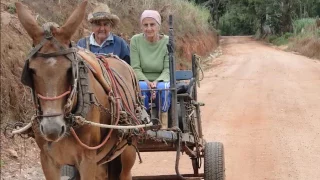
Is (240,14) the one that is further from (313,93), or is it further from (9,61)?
(9,61)

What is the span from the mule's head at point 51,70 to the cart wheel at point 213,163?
9.26 feet

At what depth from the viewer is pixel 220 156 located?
658 centimetres

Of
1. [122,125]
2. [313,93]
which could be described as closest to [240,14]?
[313,93]

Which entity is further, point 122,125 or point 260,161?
point 260,161

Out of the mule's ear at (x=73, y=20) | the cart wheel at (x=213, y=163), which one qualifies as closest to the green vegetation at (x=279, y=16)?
the cart wheel at (x=213, y=163)

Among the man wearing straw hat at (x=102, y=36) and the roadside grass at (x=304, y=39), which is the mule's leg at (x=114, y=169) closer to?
the man wearing straw hat at (x=102, y=36)

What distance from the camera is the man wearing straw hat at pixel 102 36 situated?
635cm

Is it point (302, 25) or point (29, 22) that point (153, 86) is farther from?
point (302, 25)

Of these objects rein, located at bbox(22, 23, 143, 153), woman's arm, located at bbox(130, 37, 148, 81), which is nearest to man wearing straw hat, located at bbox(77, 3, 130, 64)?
woman's arm, located at bbox(130, 37, 148, 81)

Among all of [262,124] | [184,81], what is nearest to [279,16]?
[262,124]

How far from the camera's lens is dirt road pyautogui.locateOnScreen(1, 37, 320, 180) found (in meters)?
8.25

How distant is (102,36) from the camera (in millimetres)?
6422

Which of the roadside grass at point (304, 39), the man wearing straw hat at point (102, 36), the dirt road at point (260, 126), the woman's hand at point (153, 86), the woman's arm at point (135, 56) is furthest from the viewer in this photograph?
the roadside grass at point (304, 39)

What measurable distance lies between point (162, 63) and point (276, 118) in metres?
6.24
